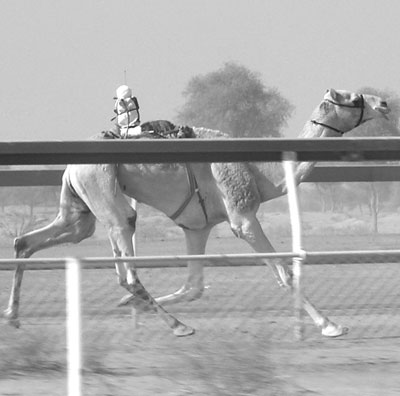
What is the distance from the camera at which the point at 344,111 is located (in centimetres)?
1018

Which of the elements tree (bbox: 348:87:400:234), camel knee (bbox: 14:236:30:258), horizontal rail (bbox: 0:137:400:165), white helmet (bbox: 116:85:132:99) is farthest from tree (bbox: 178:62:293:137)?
horizontal rail (bbox: 0:137:400:165)

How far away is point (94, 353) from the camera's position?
585 centimetres

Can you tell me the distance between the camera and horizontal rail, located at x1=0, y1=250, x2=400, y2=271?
583 cm

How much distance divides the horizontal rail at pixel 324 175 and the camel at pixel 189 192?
0.38 m

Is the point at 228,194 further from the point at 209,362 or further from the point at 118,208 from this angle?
the point at 209,362

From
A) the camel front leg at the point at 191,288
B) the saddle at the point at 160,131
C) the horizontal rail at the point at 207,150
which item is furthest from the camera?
the saddle at the point at 160,131

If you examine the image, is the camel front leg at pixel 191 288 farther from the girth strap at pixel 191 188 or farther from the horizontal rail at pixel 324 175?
the horizontal rail at pixel 324 175

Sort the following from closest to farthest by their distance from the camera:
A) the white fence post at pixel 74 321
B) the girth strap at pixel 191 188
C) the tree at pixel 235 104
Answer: the white fence post at pixel 74 321 < the girth strap at pixel 191 188 < the tree at pixel 235 104

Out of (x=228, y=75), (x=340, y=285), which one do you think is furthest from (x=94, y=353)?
(x=228, y=75)

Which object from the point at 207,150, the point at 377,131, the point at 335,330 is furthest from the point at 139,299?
the point at 377,131

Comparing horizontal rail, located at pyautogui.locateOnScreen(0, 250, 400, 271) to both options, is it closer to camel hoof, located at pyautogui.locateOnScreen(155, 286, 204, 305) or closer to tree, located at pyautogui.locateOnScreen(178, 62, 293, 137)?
camel hoof, located at pyautogui.locateOnScreen(155, 286, 204, 305)

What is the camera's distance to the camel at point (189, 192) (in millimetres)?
9523

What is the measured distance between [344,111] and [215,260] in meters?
4.48

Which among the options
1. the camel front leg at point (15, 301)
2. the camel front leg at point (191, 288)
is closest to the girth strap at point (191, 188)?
the camel front leg at point (191, 288)
